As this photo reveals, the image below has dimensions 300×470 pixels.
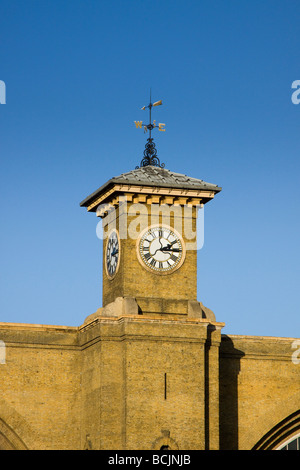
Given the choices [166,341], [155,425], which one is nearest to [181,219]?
[166,341]

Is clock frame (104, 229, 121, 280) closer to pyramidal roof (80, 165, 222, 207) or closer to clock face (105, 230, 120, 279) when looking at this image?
clock face (105, 230, 120, 279)

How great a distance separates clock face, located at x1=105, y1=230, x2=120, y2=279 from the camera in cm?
4953

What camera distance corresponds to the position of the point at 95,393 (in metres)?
47.8

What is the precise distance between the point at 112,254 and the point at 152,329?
4.19 metres

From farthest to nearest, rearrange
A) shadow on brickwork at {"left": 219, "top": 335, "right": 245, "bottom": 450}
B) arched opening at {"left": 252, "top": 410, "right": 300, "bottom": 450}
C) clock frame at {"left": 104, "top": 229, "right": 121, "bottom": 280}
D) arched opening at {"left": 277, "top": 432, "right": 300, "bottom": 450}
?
arched opening at {"left": 277, "top": 432, "right": 300, "bottom": 450}, arched opening at {"left": 252, "top": 410, "right": 300, "bottom": 450}, shadow on brickwork at {"left": 219, "top": 335, "right": 245, "bottom": 450}, clock frame at {"left": 104, "top": 229, "right": 121, "bottom": 280}

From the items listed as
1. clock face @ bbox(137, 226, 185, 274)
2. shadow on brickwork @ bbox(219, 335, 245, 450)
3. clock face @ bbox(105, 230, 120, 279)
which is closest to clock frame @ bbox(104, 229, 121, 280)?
clock face @ bbox(105, 230, 120, 279)

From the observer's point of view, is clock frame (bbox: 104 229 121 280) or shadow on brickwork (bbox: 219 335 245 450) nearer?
clock frame (bbox: 104 229 121 280)

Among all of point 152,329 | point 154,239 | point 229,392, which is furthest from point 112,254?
point 229,392

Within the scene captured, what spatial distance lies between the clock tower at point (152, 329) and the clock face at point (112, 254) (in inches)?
1.5

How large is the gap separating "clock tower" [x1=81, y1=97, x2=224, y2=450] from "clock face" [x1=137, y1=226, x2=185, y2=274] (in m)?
0.04

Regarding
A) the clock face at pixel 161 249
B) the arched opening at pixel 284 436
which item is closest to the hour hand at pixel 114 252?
the clock face at pixel 161 249

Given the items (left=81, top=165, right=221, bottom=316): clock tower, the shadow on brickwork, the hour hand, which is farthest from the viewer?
the shadow on brickwork
